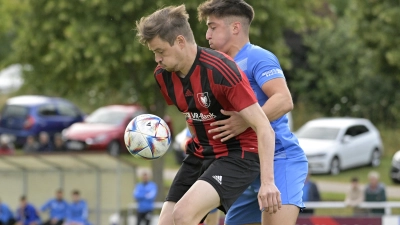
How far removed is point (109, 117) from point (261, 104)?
2082cm

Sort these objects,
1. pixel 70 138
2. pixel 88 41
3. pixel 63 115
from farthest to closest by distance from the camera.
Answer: pixel 63 115 → pixel 70 138 → pixel 88 41

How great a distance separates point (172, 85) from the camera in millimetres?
6156

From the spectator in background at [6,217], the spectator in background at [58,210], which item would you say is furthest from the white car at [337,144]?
the spectator in background at [6,217]

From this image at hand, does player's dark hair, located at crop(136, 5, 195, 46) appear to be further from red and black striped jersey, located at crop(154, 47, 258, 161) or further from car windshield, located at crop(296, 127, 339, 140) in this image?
car windshield, located at crop(296, 127, 339, 140)

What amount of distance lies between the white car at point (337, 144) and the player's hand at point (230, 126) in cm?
1694

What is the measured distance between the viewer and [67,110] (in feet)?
94.9

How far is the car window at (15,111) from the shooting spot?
28.2 metres

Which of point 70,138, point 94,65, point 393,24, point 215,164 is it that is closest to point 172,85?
point 215,164

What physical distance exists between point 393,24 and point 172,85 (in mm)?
15433

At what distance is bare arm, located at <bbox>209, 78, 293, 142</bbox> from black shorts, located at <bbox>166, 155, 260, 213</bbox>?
0.20 metres

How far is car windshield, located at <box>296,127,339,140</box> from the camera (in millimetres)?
23697

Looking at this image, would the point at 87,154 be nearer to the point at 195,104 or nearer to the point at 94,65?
the point at 94,65

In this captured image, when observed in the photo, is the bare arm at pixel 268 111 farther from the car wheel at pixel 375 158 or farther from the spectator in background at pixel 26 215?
the car wheel at pixel 375 158

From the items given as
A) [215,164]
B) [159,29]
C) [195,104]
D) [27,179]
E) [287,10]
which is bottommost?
[27,179]
